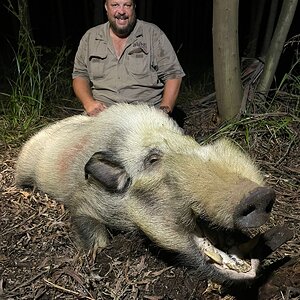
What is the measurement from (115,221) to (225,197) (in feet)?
3.33

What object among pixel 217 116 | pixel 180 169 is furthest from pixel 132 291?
pixel 217 116

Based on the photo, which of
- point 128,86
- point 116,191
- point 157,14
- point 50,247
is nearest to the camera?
point 116,191

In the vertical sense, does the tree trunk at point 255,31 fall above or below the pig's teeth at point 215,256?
below

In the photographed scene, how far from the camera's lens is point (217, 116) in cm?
478

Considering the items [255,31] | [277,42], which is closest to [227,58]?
[277,42]

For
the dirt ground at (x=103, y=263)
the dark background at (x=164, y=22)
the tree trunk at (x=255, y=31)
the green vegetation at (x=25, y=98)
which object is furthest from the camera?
the dark background at (x=164, y=22)

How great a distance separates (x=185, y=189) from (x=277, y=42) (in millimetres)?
2535

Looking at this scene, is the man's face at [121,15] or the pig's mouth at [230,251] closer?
the pig's mouth at [230,251]

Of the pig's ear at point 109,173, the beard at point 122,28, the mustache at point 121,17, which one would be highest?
the mustache at point 121,17

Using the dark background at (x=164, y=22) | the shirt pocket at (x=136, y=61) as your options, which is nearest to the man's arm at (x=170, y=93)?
the shirt pocket at (x=136, y=61)

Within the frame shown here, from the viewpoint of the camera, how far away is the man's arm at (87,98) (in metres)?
3.91

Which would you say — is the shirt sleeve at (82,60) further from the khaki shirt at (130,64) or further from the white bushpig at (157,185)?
the white bushpig at (157,185)

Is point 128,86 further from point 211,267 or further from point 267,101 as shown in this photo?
point 211,267

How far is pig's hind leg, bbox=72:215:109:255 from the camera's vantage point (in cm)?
307
